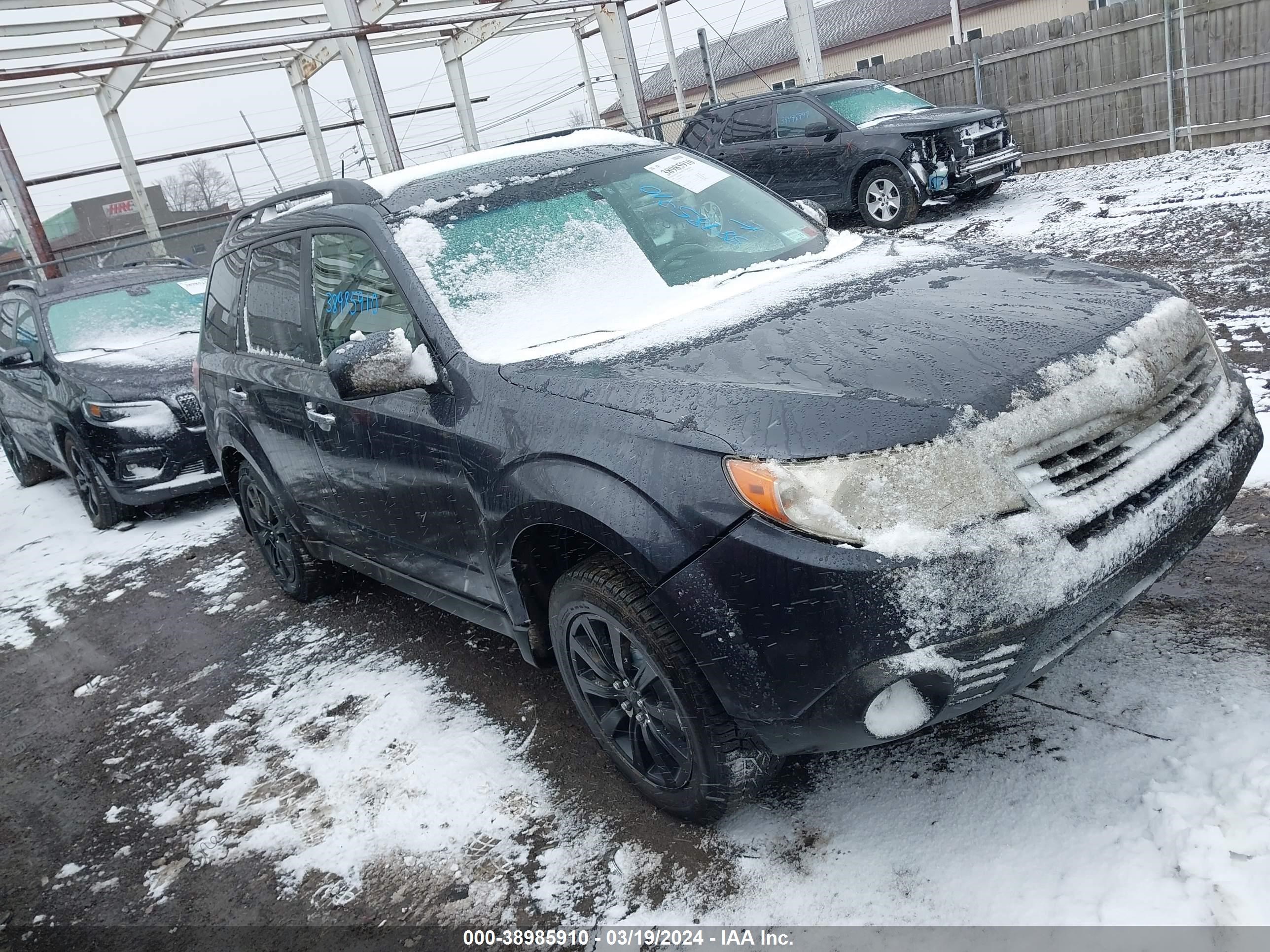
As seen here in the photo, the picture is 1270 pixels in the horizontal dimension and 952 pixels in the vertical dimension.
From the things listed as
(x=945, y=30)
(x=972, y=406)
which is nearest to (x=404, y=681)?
(x=972, y=406)

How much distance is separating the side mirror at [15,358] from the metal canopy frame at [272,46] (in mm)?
6396

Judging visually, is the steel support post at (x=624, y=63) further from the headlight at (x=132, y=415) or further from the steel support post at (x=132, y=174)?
the headlight at (x=132, y=415)

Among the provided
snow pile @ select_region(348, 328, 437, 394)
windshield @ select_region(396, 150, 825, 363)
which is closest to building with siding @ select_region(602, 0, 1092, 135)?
windshield @ select_region(396, 150, 825, 363)

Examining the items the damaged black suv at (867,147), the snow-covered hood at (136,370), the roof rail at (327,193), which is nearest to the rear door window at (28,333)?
the snow-covered hood at (136,370)

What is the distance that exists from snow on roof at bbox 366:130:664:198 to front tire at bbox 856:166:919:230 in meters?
7.10

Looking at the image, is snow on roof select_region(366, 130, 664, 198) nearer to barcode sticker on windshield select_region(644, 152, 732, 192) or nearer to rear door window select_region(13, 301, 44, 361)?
barcode sticker on windshield select_region(644, 152, 732, 192)

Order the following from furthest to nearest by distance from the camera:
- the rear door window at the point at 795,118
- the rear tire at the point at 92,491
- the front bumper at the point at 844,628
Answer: the rear door window at the point at 795,118, the rear tire at the point at 92,491, the front bumper at the point at 844,628

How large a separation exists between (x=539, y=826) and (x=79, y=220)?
153ft

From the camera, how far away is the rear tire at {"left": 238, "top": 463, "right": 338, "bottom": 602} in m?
4.59

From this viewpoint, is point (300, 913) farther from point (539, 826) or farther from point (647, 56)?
point (647, 56)

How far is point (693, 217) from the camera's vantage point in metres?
3.53

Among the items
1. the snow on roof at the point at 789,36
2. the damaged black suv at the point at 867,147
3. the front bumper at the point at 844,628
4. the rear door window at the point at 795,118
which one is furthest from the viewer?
the snow on roof at the point at 789,36

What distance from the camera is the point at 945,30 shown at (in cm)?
3422

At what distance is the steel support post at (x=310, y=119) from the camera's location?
59.8 feet
